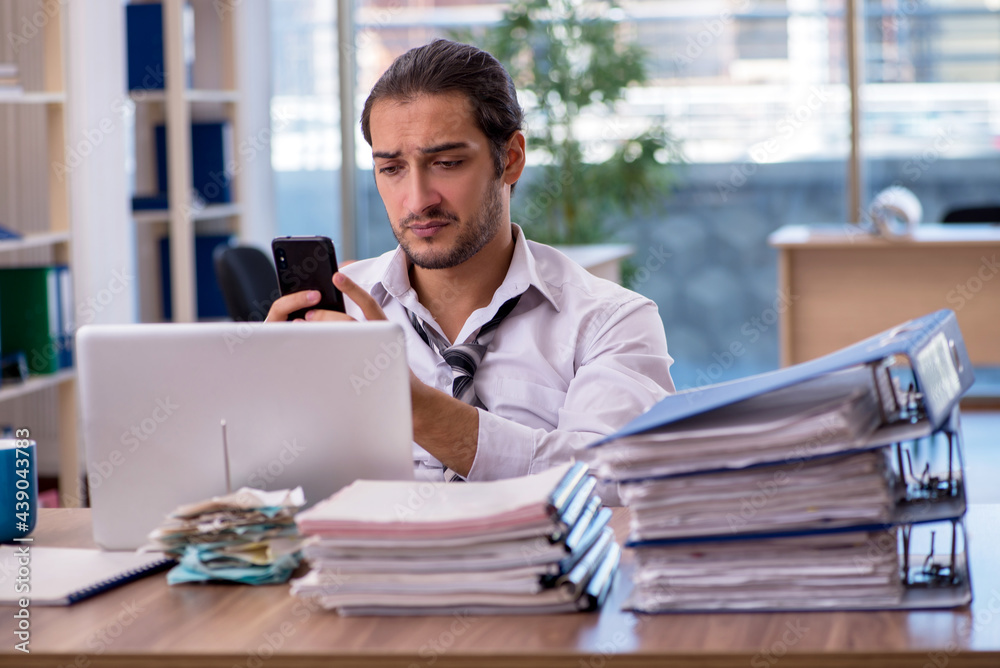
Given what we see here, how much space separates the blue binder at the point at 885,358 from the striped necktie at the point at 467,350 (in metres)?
0.61

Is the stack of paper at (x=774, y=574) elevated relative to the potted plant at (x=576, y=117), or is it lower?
lower

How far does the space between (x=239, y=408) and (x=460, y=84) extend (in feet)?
2.41

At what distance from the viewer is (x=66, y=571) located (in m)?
1.18

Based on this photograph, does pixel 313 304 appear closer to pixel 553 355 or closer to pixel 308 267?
pixel 308 267

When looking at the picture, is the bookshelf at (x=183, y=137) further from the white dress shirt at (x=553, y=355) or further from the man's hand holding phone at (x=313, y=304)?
the man's hand holding phone at (x=313, y=304)

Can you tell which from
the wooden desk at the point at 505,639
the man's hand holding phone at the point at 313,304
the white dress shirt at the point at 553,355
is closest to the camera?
the wooden desk at the point at 505,639

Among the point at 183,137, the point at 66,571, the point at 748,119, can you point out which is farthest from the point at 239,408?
the point at 748,119

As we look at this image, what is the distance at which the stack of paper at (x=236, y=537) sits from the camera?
1131 mm

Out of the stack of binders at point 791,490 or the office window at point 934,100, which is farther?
the office window at point 934,100

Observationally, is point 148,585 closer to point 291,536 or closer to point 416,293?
point 291,536

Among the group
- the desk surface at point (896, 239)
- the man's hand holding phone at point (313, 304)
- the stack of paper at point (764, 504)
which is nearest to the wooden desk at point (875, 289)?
the desk surface at point (896, 239)

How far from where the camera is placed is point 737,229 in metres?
5.44

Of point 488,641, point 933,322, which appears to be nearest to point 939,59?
point 933,322

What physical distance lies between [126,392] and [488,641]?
502 millimetres
